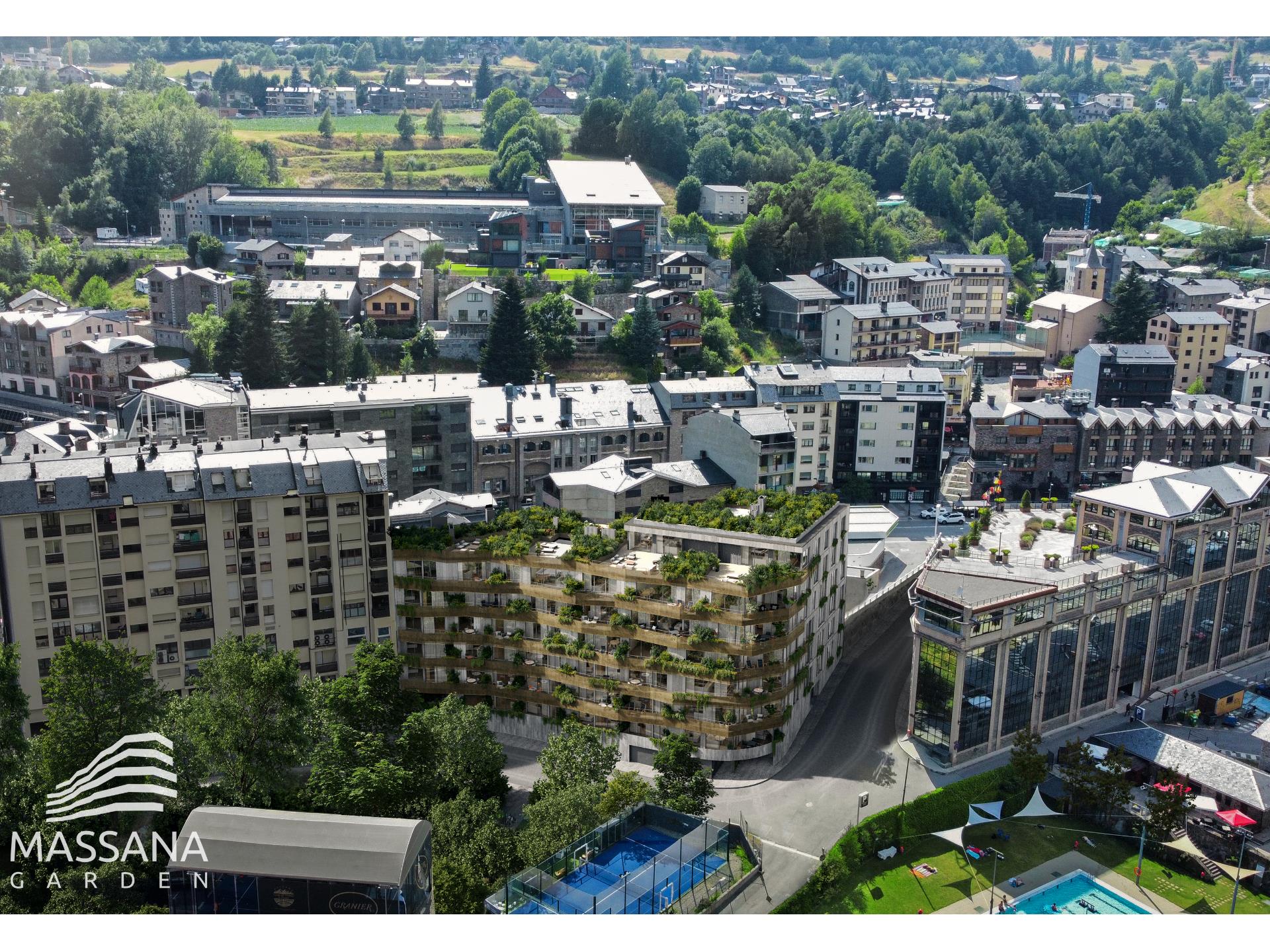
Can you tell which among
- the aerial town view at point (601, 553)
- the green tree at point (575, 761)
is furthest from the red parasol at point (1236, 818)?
the green tree at point (575, 761)

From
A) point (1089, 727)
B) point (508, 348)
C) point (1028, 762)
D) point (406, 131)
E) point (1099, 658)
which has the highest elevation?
point (406, 131)

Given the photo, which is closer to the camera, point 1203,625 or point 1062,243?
point 1203,625

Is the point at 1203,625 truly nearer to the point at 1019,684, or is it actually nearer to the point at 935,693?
the point at 1019,684

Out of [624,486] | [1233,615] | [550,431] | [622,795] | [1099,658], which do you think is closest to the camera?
[622,795]

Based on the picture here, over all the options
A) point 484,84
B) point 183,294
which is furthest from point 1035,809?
point 484,84

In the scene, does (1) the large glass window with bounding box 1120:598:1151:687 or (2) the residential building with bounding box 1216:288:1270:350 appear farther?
(2) the residential building with bounding box 1216:288:1270:350

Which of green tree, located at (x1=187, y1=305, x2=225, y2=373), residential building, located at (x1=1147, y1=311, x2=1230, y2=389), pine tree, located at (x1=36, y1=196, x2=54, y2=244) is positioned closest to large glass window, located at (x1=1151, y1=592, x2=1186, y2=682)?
residential building, located at (x1=1147, y1=311, x2=1230, y2=389)

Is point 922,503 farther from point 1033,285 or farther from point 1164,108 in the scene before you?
point 1164,108

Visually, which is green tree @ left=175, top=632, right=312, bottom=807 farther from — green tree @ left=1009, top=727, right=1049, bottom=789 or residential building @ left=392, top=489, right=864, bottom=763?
green tree @ left=1009, top=727, right=1049, bottom=789
